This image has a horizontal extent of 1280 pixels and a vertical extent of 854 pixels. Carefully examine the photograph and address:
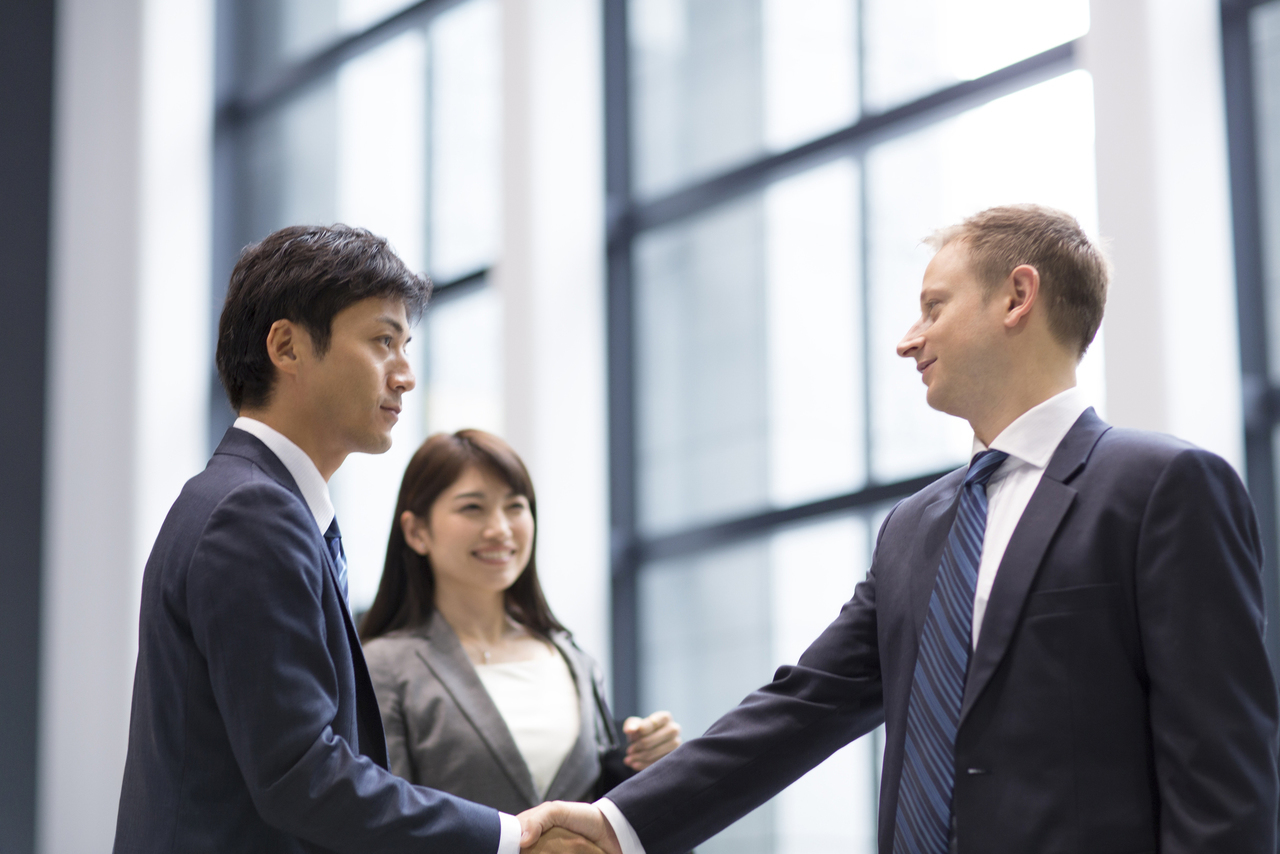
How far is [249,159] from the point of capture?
788cm

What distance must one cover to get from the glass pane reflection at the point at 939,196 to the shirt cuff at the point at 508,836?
7.42 ft

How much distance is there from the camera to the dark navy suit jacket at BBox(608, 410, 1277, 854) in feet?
5.87

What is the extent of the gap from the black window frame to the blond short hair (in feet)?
6.88

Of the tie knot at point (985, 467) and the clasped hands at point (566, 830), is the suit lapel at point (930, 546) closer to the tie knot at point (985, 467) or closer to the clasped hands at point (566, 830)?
the tie knot at point (985, 467)

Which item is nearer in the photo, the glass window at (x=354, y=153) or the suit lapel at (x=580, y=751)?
the suit lapel at (x=580, y=751)

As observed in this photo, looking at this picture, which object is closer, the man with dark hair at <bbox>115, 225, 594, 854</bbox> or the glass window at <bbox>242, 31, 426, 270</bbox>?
the man with dark hair at <bbox>115, 225, 594, 854</bbox>

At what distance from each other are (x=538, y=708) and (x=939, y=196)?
7.15 feet

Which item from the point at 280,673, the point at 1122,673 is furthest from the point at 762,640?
the point at 280,673

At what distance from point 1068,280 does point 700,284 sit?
118 inches

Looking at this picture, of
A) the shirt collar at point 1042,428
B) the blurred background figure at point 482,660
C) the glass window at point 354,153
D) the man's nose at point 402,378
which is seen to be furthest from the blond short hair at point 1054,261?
the glass window at point 354,153

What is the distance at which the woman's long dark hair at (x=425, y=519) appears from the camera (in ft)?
11.0

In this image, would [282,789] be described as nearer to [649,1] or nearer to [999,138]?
[999,138]

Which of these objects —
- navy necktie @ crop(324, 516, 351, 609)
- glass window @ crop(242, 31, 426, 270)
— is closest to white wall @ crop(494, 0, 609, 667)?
glass window @ crop(242, 31, 426, 270)

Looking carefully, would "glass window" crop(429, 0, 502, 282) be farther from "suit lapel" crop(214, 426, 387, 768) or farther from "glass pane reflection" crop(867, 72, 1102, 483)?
"suit lapel" crop(214, 426, 387, 768)
